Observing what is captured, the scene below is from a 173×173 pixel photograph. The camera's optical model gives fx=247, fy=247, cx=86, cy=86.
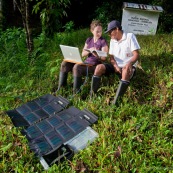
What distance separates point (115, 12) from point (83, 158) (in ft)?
28.8

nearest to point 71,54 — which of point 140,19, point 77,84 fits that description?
point 77,84

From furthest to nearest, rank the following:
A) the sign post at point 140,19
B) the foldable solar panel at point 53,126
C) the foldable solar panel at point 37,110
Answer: the sign post at point 140,19
the foldable solar panel at point 37,110
the foldable solar panel at point 53,126

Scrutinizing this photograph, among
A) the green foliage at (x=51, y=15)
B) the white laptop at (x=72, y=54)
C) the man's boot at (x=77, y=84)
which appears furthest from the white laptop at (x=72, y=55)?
the green foliage at (x=51, y=15)

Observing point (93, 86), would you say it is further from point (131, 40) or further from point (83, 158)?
point (83, 158)

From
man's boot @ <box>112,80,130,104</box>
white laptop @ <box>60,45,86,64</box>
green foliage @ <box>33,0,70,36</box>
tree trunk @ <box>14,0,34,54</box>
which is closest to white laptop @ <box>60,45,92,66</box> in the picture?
white laptop @ <box>60,45,86,64</box>

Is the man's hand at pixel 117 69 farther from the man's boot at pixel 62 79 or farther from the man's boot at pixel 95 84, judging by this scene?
the man's boot at pixel 62 79

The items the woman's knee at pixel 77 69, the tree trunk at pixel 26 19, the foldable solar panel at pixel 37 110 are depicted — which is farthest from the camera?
the tree trunk at pixel 26 19

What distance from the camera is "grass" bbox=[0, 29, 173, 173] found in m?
2.92

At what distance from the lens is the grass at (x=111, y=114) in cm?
292

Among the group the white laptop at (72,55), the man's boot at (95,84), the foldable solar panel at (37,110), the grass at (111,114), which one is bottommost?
the foldable solar panel at (37,110)

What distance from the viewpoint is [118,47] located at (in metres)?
4.39

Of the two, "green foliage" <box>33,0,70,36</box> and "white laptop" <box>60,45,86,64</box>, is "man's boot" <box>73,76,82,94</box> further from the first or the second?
"green foliage" <box>33,0,70,36</box>

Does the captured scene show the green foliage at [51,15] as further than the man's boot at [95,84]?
Yes

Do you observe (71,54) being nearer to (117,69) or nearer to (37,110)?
(117,69)
